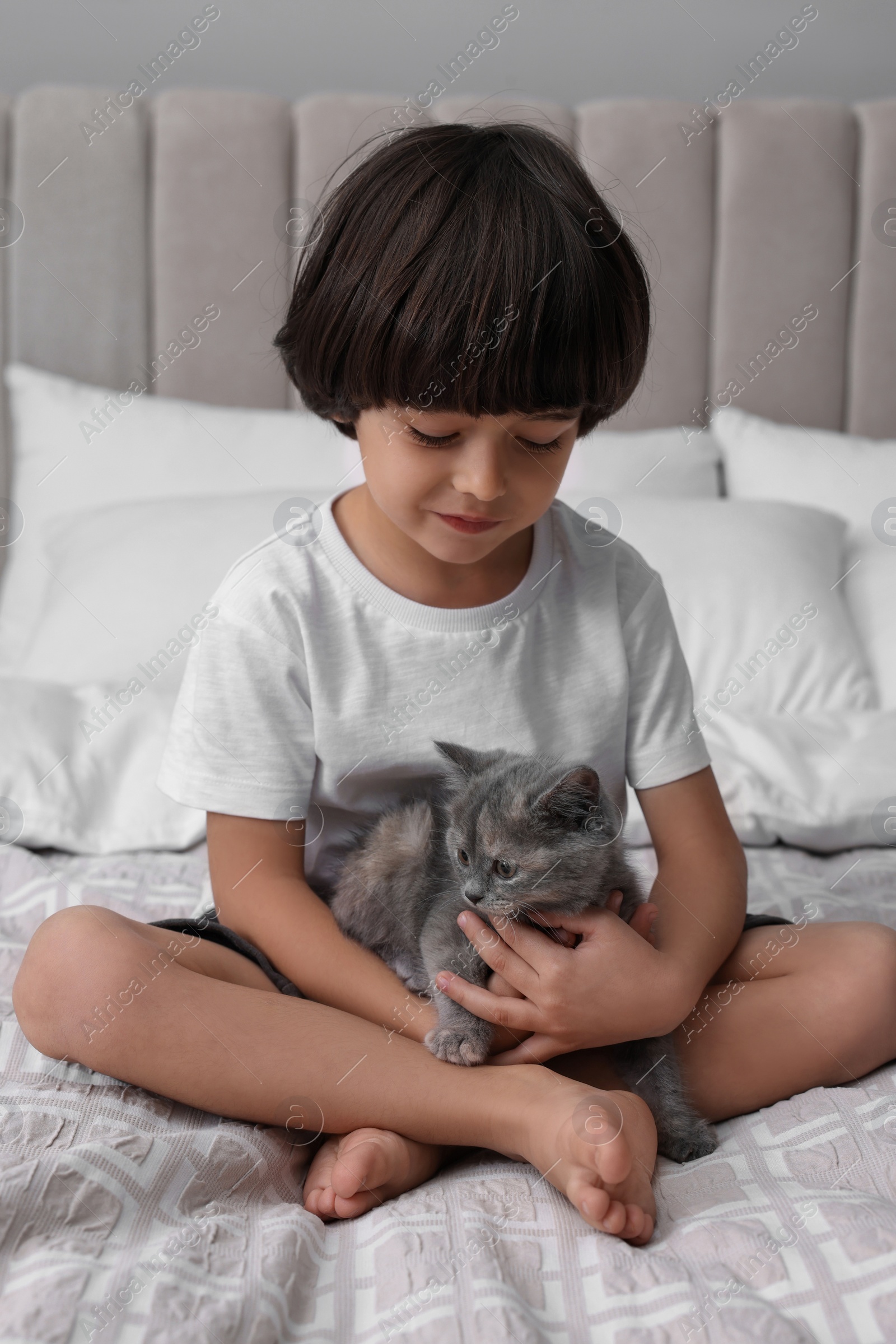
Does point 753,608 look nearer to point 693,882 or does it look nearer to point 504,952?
point 693,882

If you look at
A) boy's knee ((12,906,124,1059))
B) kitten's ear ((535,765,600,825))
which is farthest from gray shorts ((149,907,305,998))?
kitten's ear ((535,765,600,825))

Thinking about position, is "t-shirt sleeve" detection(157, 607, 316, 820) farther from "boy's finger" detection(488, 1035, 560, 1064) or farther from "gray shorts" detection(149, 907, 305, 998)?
"boy's finger" detection(488, 1035, 560, 1064)

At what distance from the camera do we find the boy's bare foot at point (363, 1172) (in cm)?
84

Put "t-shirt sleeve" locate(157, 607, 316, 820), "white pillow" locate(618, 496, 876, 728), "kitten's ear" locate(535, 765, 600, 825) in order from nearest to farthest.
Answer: "kitten's ear" locate(535, 765, 600, 825)
"t-shirt sleeve" locate(157, 607, 316, 820)
"white pillow" locate(618, 496, 876, 728)

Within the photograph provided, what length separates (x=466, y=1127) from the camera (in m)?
0.90

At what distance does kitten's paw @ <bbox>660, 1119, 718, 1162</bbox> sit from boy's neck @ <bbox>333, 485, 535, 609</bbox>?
58 centimetres

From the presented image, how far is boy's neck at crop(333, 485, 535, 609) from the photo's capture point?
120cm

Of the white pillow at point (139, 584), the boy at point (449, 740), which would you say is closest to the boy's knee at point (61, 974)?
the boy at point (449, 740)

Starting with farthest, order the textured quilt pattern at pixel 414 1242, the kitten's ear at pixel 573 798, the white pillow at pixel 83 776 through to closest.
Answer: the white pillow at pixel 83 776, the kitten's ear at pixel 573 798, the textured quilt pattern at pixel 414 1242

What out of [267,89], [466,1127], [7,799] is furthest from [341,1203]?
[267,89]

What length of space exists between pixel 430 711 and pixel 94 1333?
69cm

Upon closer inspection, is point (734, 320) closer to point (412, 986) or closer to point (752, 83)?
point (752, 83)

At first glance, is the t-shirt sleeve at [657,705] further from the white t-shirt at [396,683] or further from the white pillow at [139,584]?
the white pillow at [139,584]

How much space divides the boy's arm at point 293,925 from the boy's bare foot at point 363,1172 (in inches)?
4.8
